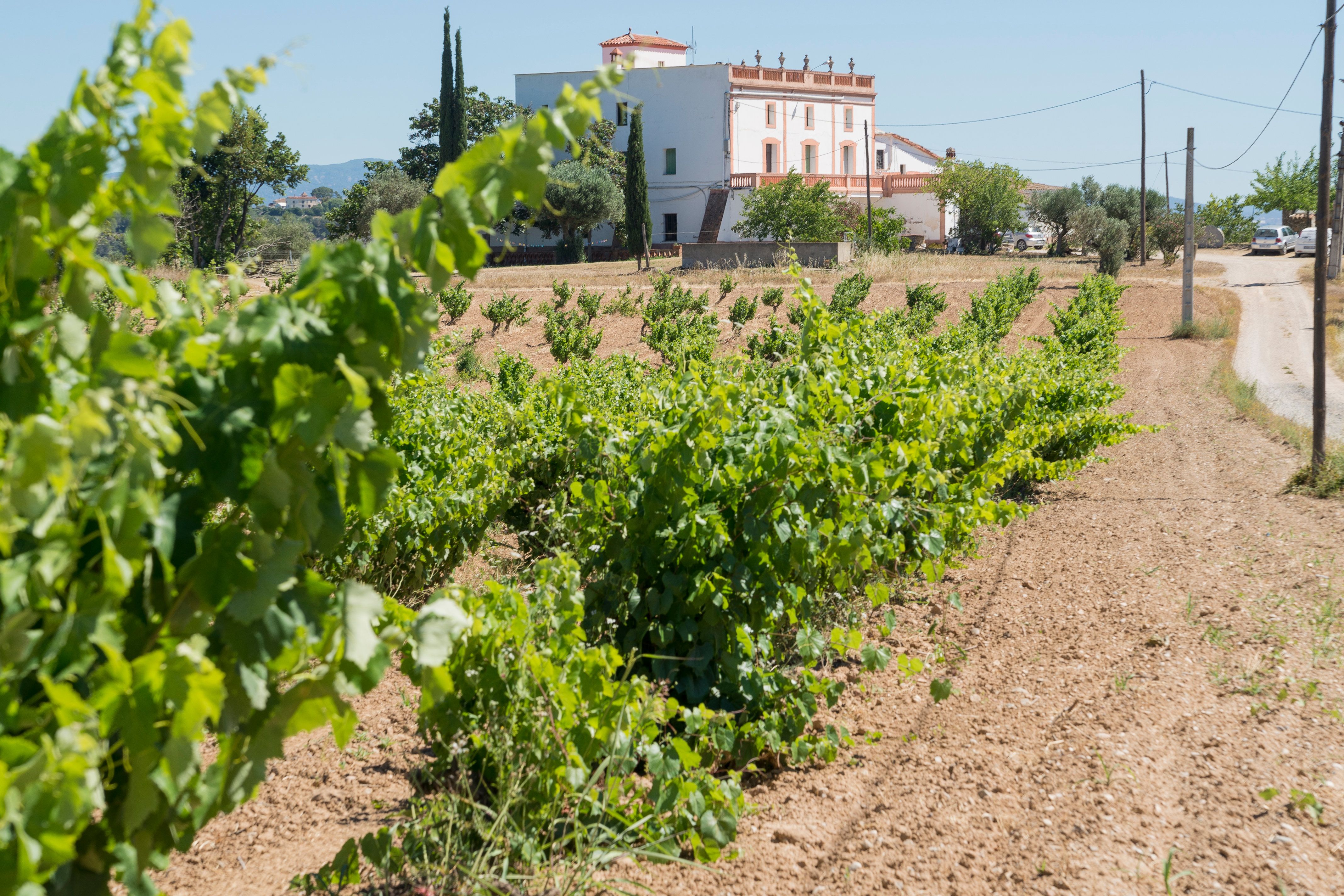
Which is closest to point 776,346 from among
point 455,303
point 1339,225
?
point 455,303

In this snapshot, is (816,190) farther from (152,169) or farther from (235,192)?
(152,169)

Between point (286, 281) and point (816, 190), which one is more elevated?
point (816, 190)

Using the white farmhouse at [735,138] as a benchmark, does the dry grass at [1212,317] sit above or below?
below

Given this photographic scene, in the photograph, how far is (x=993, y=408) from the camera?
6434 millimetres

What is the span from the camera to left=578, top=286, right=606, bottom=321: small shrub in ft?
73.3

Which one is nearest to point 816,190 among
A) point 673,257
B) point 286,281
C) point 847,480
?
point 673,257

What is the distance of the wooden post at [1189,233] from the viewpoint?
20.4 metres

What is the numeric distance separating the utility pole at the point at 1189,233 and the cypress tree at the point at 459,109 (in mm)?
27782

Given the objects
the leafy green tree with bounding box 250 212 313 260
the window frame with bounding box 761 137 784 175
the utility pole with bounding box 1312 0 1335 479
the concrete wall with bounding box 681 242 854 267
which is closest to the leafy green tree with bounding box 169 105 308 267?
the leafy green tree with bounding box 250 212 313 260

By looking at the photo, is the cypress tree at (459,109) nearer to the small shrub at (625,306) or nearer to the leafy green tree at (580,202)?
the leafy green tree at (580,202)

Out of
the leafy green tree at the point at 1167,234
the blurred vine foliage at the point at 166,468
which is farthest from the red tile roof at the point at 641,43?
the blurred vine foliage at the point at 166,468

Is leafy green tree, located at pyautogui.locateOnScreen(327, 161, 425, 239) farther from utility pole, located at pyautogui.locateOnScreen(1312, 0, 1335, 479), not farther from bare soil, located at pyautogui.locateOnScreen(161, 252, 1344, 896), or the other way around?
bare soil, located at pyautogui.locateOnScreen(161, 252, 1344, 896)

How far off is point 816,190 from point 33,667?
43.0 m

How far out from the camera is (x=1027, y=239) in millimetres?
54906
